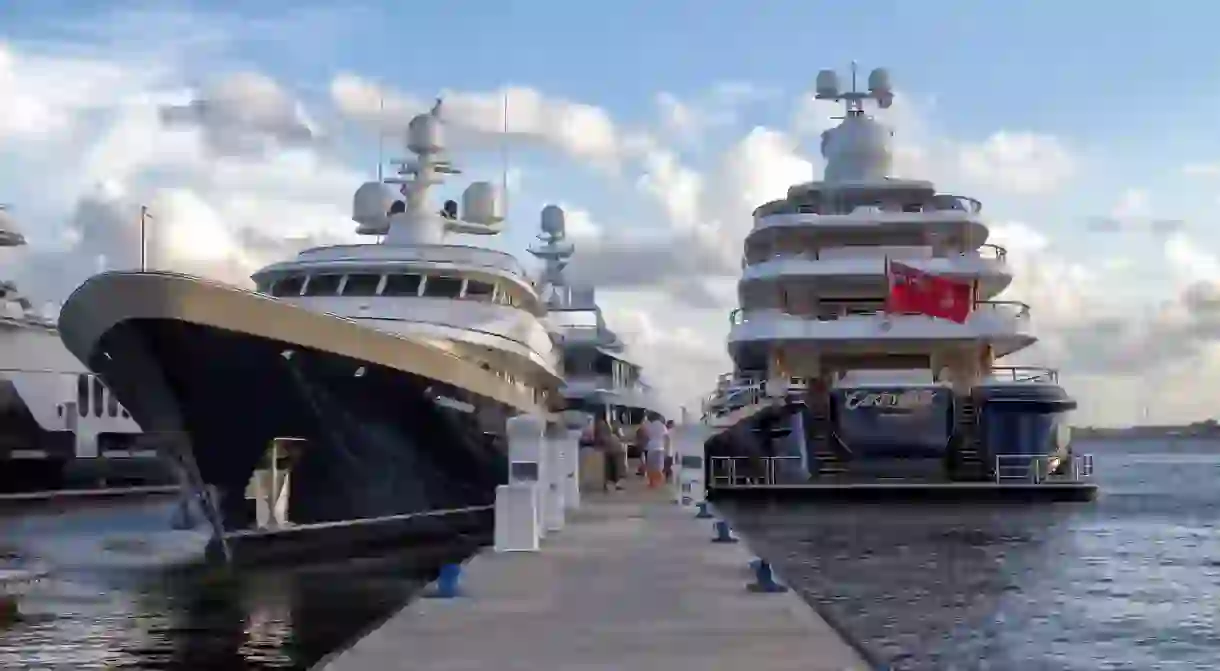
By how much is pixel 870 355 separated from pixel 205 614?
24.2 m

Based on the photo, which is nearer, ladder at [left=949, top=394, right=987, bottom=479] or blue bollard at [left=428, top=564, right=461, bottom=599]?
blue bollard at [left=428, top=564, right=461, bottom=599]

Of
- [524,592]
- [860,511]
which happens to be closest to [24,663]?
[524,592]

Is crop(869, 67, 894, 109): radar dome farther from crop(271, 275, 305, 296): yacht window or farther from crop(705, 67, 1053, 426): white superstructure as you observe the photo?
crop(271, 275, 305, 296): yacht window

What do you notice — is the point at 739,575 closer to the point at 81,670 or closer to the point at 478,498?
the point at 81,670

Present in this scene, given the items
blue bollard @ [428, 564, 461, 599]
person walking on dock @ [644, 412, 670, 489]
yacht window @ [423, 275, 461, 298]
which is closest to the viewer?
blue bollard @ [428, 564, 461, 599]

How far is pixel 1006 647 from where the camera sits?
13.2 meters

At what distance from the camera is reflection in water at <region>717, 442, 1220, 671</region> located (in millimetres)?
13133

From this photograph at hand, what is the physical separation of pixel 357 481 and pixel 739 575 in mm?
8678

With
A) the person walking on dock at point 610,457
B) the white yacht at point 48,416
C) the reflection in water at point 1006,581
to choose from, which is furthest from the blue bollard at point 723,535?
the white yacht at point 48,416

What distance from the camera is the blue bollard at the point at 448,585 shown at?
13.0 metres

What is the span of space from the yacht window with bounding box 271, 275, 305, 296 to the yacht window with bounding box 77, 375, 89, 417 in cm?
1893

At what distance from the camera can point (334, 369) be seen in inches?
811

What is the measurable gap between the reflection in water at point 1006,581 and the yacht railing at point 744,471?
121 cm

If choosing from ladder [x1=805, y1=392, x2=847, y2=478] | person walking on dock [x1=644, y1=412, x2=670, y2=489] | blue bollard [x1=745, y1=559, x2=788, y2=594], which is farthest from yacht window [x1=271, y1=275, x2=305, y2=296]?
blue bollard [x1=745, y1=559, x2=788, y2=594]
